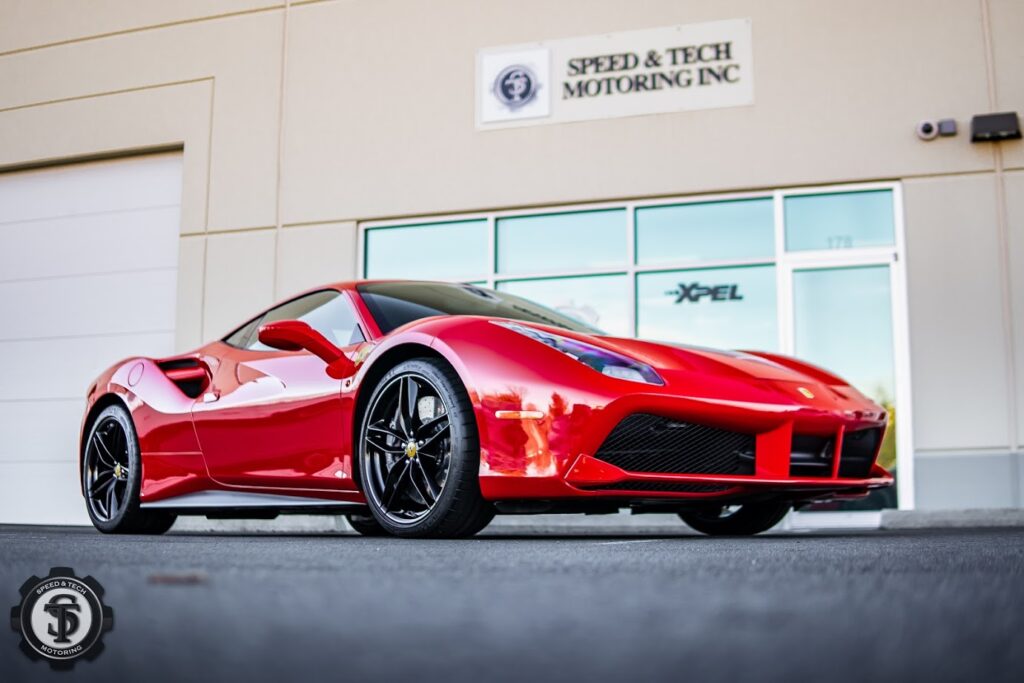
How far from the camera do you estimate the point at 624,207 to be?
969 centimetres

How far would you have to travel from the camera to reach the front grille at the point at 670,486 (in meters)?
3.58

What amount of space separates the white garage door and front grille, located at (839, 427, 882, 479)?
26.7 feet

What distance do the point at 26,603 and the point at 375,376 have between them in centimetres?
266

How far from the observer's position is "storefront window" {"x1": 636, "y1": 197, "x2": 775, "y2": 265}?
926 centimetres

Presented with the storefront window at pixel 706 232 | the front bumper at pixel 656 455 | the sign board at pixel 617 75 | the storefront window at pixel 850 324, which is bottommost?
the front bumper at pixel 656 455

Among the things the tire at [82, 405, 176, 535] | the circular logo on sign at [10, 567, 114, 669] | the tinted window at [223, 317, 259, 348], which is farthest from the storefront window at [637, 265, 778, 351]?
the circular logo on sign at [10, 567, 114, 669]

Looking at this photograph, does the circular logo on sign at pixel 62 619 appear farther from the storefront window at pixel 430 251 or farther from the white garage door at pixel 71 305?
the white garage door at pixel 71 305

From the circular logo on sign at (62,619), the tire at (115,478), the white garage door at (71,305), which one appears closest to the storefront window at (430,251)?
the white garage door at (71,305)

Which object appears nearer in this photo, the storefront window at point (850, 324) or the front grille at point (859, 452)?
the front grille at point (859, 452)

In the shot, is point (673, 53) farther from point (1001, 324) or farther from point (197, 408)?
point (197, 408)

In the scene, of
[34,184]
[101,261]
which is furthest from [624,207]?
[34,184]

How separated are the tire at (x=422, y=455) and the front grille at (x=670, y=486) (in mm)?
444

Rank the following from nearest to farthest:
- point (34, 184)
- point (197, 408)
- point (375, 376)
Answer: point (375, 376)
point (197, 408)
point (34, 184)

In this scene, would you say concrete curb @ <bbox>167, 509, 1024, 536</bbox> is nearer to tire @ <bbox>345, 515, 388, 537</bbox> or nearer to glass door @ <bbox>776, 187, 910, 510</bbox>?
glass door @ <bbox>776, 187, 910, 510</bbox>
